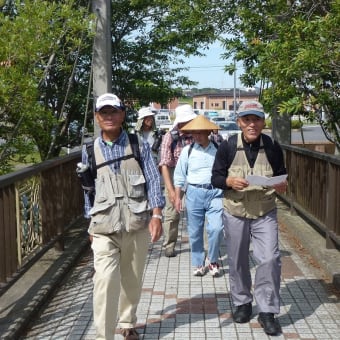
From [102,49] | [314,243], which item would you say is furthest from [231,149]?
[102,49]

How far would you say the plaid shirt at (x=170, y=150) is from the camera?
658 cm

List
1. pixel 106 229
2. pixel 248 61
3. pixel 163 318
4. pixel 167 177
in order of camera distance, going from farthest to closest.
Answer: pixel 248 61, pixel 167 177, pixel 163 318, pixel 106 229

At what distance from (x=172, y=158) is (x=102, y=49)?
2209 millimetres

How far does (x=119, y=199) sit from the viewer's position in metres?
3.87

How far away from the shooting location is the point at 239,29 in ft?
29.1

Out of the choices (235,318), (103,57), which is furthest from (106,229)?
(103,57)

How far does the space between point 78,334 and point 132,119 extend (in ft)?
23.4

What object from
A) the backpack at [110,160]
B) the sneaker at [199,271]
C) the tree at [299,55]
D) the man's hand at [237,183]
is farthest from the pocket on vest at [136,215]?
the tree at [299,55]

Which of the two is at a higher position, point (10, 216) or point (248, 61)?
point (248, 61)

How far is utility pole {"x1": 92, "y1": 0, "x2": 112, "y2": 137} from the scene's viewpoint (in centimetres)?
777

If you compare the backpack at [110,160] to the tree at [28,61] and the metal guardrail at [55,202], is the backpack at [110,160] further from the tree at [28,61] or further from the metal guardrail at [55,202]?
the tree at [28,61]

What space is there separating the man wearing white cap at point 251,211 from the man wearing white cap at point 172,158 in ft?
5.52

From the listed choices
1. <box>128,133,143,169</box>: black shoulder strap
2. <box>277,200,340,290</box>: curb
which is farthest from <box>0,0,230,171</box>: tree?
<box>277,200,340,290</box>: curb

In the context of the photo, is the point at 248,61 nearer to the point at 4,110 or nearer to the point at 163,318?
the point at 4,110
